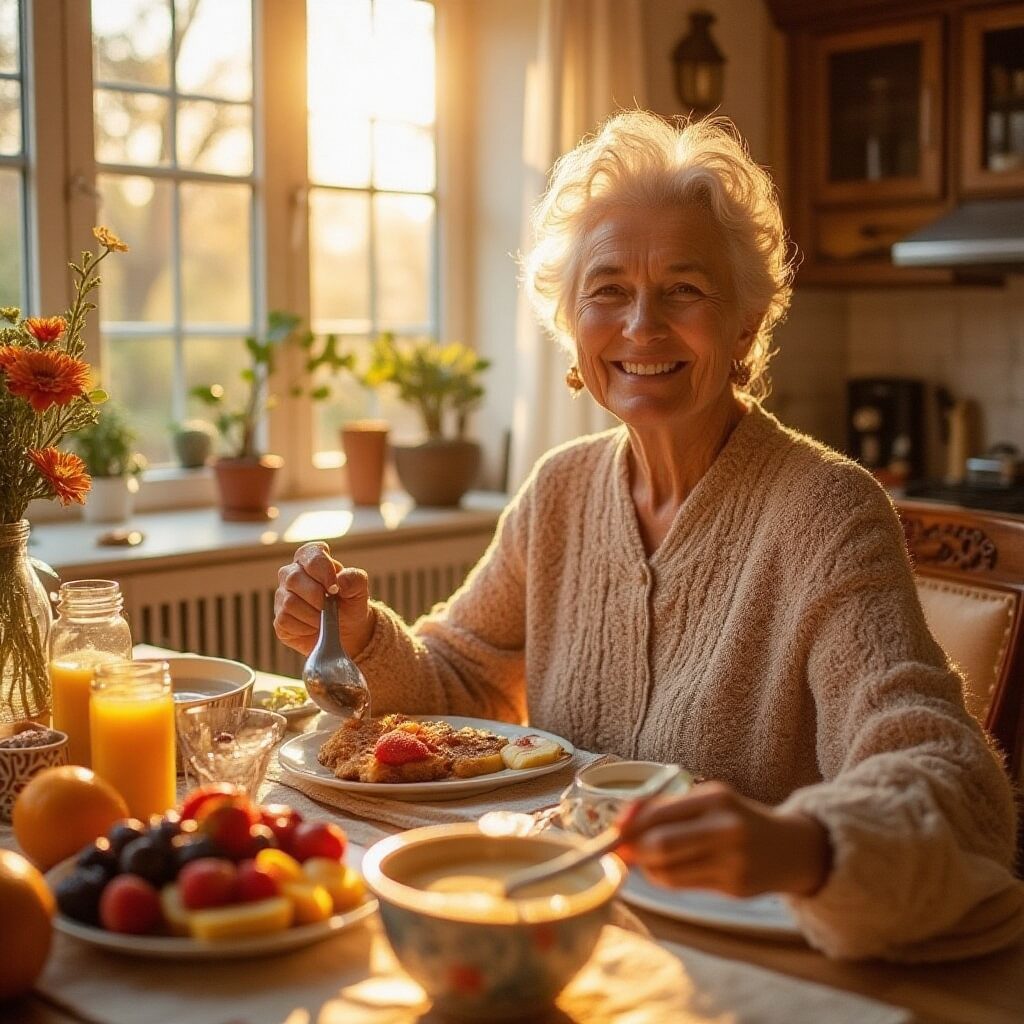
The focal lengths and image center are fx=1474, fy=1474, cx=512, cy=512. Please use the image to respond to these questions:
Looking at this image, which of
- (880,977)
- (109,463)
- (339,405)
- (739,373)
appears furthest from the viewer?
(339,405)

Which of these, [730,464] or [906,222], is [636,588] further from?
[906,222]

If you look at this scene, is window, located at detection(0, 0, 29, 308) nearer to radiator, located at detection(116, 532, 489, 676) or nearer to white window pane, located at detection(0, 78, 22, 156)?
white window pane, located at detection(0, 78, 22, 156)

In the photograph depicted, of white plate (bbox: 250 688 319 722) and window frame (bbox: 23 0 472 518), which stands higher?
window frame (bbox: 23 0 472 518)

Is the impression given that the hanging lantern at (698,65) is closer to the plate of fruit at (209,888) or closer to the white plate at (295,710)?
the white plate at (295,710)

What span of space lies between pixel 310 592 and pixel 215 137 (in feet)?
6.29

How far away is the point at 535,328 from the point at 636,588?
1741mm

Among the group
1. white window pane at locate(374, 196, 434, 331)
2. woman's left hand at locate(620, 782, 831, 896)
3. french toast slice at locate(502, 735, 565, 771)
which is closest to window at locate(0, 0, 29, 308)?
white window pane at locate(374, 196, 434, 331)

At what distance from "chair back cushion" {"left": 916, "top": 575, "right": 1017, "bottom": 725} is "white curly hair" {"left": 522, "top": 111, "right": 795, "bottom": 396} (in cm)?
38

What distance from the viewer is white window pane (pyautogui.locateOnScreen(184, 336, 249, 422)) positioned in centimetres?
330

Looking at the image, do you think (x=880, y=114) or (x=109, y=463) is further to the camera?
(x=880, y=114)

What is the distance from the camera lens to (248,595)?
290cm

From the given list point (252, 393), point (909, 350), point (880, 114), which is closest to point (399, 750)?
point (252, 393)

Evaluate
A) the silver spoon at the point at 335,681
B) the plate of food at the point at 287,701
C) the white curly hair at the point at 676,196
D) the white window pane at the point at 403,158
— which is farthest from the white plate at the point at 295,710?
the white window pane at the point at 403,158

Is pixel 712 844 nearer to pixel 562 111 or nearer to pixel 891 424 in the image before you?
pixel 562 111
